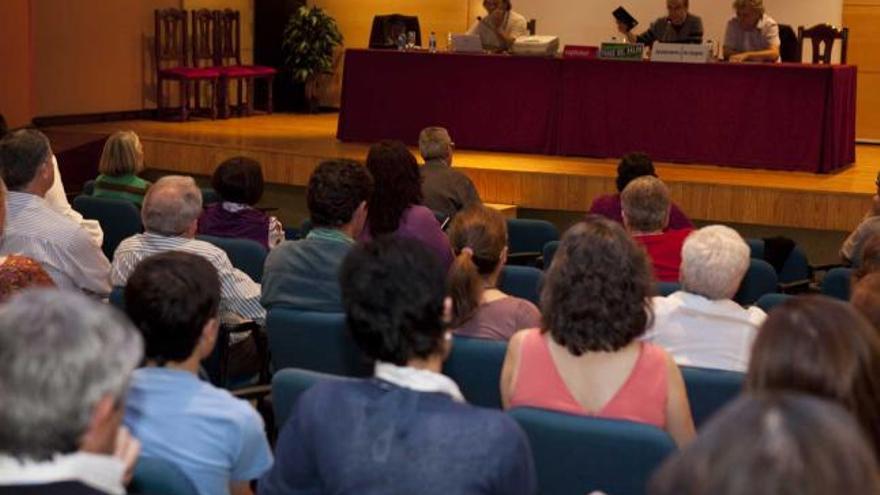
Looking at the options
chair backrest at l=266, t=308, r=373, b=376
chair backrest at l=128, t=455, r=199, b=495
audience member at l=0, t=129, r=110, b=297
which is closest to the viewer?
chair backrest at l=128, t=455, r=199, b=495

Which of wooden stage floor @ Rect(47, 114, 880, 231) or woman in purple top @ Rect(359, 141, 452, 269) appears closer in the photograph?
woman in purple top @ Rect(359, 141, 452, 269)

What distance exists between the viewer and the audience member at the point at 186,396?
2609mm

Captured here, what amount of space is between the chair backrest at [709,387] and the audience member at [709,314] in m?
0.44

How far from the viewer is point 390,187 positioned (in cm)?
544

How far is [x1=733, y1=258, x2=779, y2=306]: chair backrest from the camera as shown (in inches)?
202

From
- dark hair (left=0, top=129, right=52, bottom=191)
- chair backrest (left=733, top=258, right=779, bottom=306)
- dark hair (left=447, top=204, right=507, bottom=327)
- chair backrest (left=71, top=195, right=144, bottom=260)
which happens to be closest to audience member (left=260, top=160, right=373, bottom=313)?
dark hair (left=447, top=204, right=507, bottom=327)

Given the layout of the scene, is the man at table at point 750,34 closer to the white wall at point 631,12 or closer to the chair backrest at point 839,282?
the white wall at point 631,12

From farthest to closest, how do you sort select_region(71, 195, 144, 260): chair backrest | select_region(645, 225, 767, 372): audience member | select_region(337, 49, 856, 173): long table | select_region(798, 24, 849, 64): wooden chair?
select_region(798, 24, 849, 64): wooden chair → select_region(337, 49, 856, 173): long table → select_region(71, 195, 144, 260): chair backrest → select_region(645, 225, 767, 372): audience member

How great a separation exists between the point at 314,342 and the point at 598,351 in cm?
111

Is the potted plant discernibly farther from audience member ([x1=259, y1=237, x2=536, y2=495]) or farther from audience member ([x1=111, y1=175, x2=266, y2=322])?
audience member ([x1=259, y1=237, x2=536, y2=495])

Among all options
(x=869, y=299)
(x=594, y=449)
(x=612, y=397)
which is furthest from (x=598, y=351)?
(x=869, y=299)

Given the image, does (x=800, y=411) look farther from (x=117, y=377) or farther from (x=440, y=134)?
(x=440, y=134)

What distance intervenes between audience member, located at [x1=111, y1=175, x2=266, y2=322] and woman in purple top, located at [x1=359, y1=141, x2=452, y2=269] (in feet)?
2.92

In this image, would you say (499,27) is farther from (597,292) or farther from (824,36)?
(597,292)
